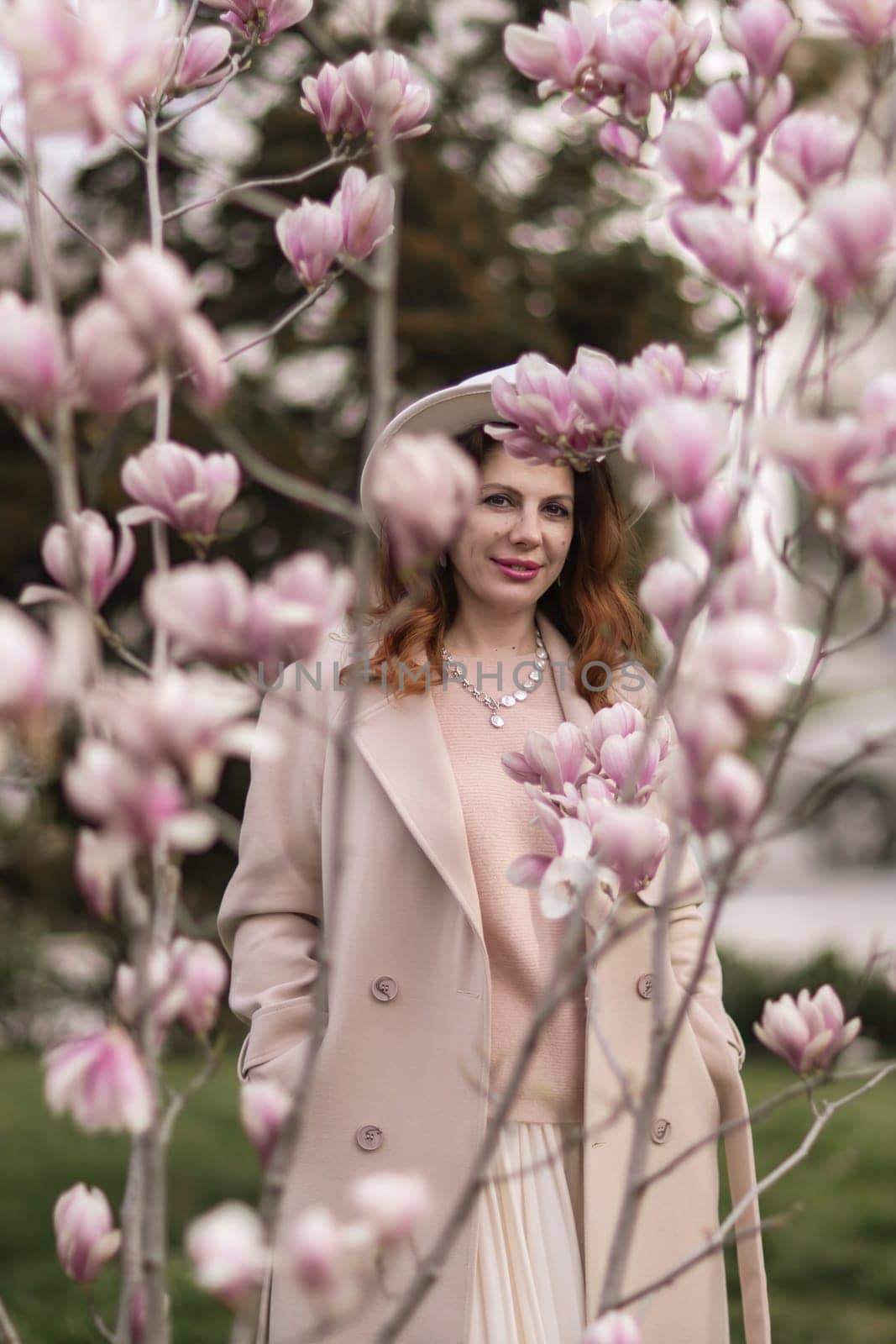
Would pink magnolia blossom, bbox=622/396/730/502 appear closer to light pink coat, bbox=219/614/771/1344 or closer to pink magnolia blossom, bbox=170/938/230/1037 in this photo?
pink magnolia blossom, bbox=170/938/230/1037

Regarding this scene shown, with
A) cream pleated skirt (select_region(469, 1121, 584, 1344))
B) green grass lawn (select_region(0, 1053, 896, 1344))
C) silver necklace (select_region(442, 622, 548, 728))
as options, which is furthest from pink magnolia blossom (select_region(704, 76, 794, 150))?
green grass lawn (select_region(0, 1053, 896, 1344))

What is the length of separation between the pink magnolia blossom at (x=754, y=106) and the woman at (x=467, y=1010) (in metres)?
0.81

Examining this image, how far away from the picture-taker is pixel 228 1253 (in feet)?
2.44

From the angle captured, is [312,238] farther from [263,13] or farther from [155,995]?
[155,995]

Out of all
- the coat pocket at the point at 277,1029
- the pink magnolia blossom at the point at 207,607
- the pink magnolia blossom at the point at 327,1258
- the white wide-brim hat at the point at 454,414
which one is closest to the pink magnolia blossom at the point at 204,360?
the pink magnolia blossom at the point at 207,607

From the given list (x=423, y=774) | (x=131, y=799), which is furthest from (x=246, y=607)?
(x=423, y=774)

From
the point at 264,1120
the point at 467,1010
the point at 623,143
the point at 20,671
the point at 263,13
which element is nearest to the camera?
the point at 20,671

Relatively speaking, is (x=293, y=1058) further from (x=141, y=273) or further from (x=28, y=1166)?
(x=28, y=1166)

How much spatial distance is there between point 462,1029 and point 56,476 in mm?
1271

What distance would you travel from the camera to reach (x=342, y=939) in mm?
1971

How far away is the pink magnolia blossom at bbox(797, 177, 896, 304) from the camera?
900 millimetres

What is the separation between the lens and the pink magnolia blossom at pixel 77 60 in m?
0.81

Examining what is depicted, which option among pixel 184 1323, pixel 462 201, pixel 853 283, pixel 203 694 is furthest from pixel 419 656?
pixel 462 201

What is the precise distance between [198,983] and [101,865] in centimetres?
15
